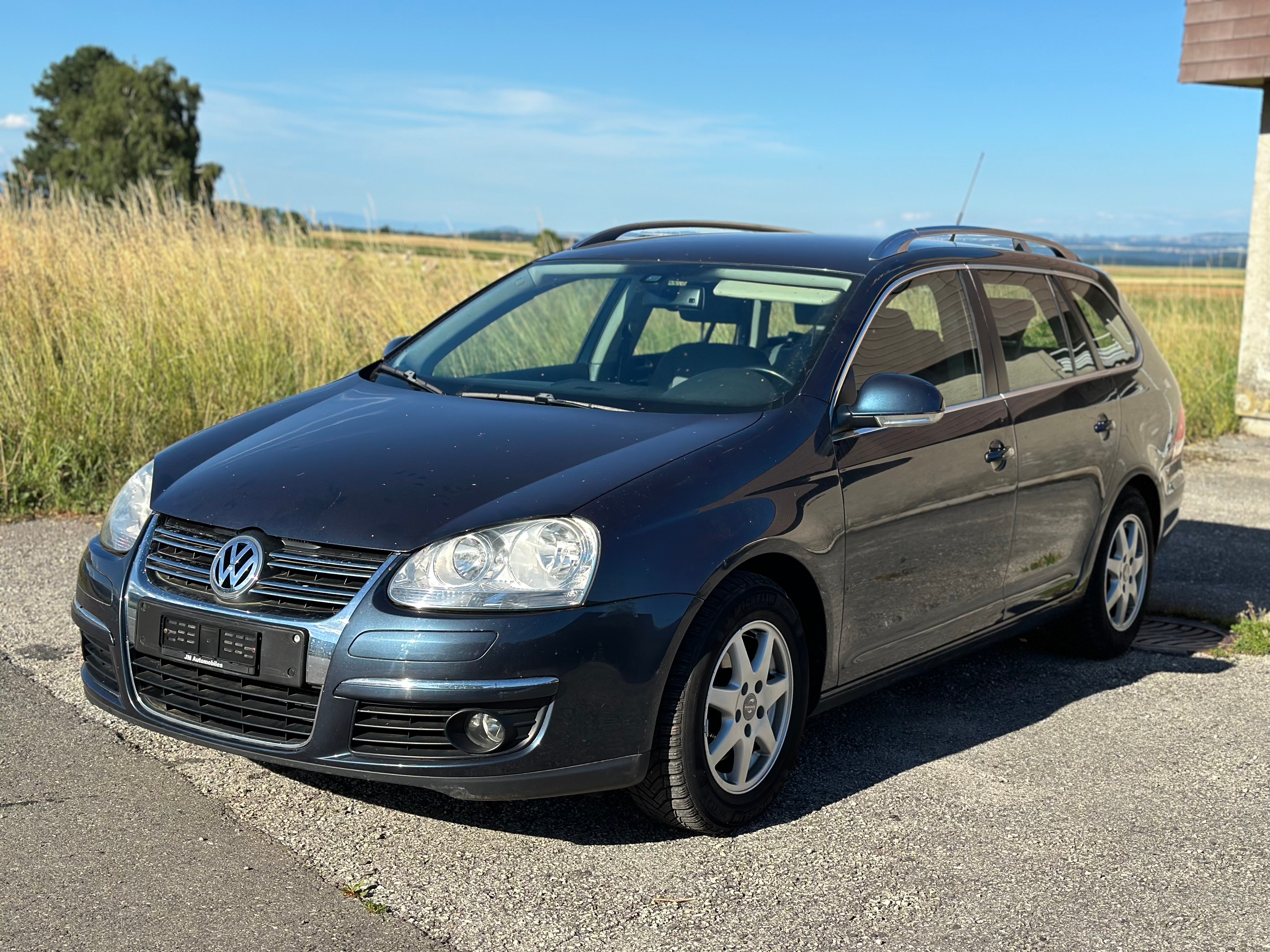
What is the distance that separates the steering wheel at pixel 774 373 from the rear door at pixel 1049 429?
1.09 meters

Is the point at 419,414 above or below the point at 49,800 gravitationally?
above

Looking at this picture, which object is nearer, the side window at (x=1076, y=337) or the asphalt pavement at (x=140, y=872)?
the asphalt pavement at (x=140, y=872)

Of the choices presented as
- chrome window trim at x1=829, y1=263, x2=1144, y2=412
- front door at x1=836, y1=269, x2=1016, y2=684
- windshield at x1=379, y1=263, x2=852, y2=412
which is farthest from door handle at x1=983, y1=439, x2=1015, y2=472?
windshield at x1=379, y1=263, x2=852, y2=412

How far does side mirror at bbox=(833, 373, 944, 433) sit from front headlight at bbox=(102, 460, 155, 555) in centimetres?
207

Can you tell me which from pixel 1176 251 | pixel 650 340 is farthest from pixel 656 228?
pixel 1176 251

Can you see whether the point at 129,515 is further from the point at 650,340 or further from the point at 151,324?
the point at 151,324

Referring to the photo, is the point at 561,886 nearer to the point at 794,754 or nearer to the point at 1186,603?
the point at 794,754

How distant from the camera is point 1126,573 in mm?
5930

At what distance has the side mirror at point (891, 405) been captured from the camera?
414 cm

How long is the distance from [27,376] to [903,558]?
6340 millimetres

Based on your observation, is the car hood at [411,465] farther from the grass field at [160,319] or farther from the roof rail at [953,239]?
the grass field at [160,319]

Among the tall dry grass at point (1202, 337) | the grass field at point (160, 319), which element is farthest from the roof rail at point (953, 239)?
the tall dry grass at point (1202, 337)

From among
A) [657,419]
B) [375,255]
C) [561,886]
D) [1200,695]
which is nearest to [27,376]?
[375,255]

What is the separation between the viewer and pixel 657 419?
408cm
